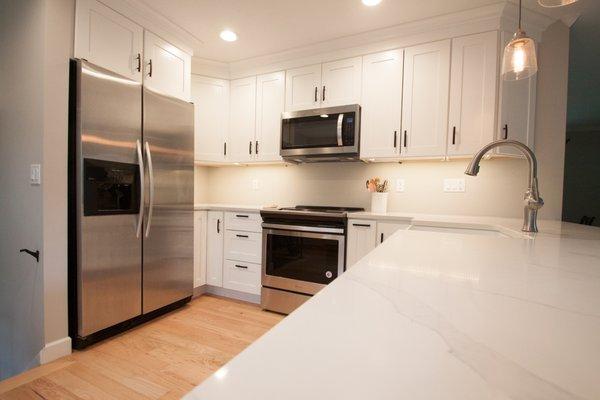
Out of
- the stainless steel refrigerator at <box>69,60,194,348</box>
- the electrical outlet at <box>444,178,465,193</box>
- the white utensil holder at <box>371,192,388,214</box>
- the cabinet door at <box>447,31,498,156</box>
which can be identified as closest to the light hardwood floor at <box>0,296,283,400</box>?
the stainless steel refrigerator at <box>69,60,194,348</box>

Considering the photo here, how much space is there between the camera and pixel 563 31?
2.40 m

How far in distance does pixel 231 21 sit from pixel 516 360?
2.82 meters

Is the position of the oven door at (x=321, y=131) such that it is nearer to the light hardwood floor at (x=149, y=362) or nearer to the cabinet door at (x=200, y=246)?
the cabinet door at (x=200, y=246)

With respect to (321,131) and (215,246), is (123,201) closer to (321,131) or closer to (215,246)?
(215,246)

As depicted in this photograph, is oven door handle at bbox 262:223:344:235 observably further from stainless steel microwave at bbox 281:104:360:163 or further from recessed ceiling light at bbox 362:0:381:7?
recessed ceiling light at bbox 362:0:381:7

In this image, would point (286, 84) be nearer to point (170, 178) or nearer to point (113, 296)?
point (170, 178)

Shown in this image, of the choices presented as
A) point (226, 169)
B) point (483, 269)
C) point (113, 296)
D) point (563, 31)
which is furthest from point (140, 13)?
point (563, 31)

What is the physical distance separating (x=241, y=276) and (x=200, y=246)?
0.51 m

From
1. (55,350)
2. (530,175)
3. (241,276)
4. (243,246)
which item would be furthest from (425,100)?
(55,350)

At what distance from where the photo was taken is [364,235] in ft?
→ 8.02

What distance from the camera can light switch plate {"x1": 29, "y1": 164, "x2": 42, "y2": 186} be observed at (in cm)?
182

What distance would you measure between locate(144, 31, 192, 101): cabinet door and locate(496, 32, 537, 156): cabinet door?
2610 millimetres

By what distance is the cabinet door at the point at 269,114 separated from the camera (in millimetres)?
3037

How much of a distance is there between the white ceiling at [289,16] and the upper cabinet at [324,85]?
0.78 feet
